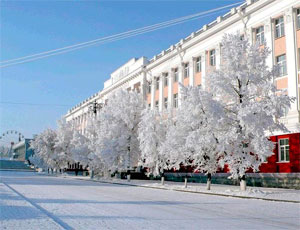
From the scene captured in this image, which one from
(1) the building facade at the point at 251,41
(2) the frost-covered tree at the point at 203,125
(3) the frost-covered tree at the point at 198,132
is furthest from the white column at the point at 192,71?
(2) the frost-covered tree at the point at 203,125

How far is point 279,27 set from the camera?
30.5m

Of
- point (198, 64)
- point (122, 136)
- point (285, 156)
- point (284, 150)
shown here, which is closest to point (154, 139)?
point (122, 136)

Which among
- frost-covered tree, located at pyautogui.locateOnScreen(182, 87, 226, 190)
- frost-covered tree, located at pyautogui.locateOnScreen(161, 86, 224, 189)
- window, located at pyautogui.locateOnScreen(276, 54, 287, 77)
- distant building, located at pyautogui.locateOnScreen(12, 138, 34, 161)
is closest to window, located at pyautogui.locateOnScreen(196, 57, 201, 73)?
window, located at pyautogui.locateOnScreen(276, 54, 287, 77)

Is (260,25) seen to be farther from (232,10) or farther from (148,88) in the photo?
(148,88)

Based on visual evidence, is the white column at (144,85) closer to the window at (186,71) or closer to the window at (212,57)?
the window at (186,71)

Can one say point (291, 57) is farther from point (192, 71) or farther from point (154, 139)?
point (192, 71)

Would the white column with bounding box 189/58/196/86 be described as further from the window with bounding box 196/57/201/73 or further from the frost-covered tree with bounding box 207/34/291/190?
the frost-covered tree with bounding box 207/34/291/190

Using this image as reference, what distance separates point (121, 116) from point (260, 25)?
19.1m

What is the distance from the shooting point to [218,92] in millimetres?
24422

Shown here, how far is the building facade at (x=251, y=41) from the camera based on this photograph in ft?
91.4

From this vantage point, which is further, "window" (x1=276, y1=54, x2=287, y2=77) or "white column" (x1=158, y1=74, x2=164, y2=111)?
"white column" (x1=158, y1=74, x2=164, y2=111)

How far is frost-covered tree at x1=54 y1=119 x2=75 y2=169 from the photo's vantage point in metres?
68.2

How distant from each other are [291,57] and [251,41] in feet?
17.9

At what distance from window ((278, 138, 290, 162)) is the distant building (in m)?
137
